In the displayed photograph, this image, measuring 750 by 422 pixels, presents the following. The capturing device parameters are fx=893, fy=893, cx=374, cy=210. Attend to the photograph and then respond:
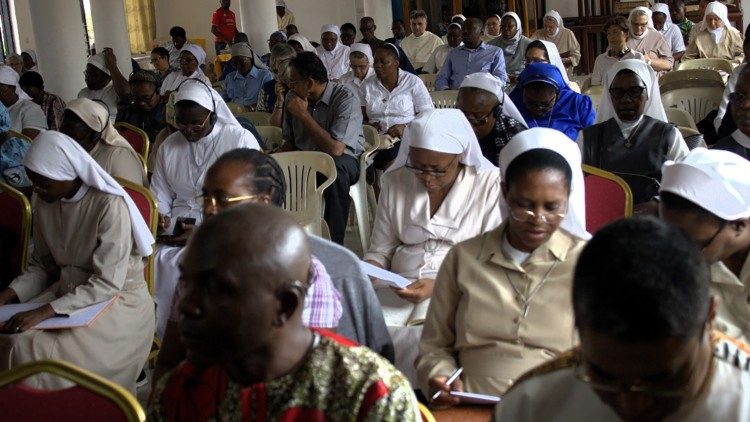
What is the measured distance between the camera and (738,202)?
2305mm

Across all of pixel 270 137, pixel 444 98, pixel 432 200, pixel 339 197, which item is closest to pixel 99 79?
pixel 270 137

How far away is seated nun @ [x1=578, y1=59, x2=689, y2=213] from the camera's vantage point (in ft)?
13.6

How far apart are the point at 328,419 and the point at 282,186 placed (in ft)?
4.95

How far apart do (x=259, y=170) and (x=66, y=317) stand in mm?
1121

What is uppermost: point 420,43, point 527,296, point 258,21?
point 258,21

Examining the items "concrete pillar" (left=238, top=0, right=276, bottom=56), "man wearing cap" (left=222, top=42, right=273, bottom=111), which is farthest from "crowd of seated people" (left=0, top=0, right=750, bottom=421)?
"concrete pillar" (left=238, top=0, right=276, bottom=56)

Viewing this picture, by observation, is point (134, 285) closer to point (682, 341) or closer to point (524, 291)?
point (524, 291)

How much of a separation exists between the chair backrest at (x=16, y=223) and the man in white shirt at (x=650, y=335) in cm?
315

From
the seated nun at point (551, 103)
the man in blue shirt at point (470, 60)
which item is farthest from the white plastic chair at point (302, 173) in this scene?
the man in blue shirt at point (470, 60)

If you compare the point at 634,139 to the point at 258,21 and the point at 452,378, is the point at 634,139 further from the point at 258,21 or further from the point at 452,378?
the point at 258,21

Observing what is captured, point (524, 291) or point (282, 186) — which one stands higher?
point (282, 186)

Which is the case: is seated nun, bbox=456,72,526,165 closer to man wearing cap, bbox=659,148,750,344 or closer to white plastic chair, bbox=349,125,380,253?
white plastic chair, bbox=349,125,380,253

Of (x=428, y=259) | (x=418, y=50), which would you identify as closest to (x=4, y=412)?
(x=428, y=259)

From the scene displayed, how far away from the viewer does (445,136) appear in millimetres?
3383
